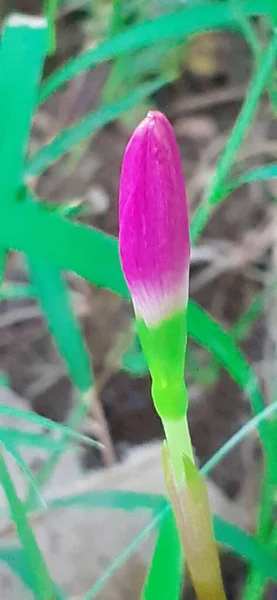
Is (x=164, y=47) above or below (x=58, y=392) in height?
above

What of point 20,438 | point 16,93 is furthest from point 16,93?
point 20,438

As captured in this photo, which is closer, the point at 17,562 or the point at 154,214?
the point at 154,214

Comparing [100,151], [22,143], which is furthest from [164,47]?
[22,143]

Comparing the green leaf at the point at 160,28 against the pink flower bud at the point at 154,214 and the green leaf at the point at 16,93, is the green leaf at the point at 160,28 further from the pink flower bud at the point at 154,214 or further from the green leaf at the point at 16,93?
the pink flower bud at the point at 154,214

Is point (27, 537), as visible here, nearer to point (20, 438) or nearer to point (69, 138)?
point (20, 438)

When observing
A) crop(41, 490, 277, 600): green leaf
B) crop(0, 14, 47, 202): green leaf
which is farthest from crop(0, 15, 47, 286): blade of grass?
crop(41, 490, 277, 600): green leaf

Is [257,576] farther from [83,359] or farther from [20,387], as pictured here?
[20,387]
